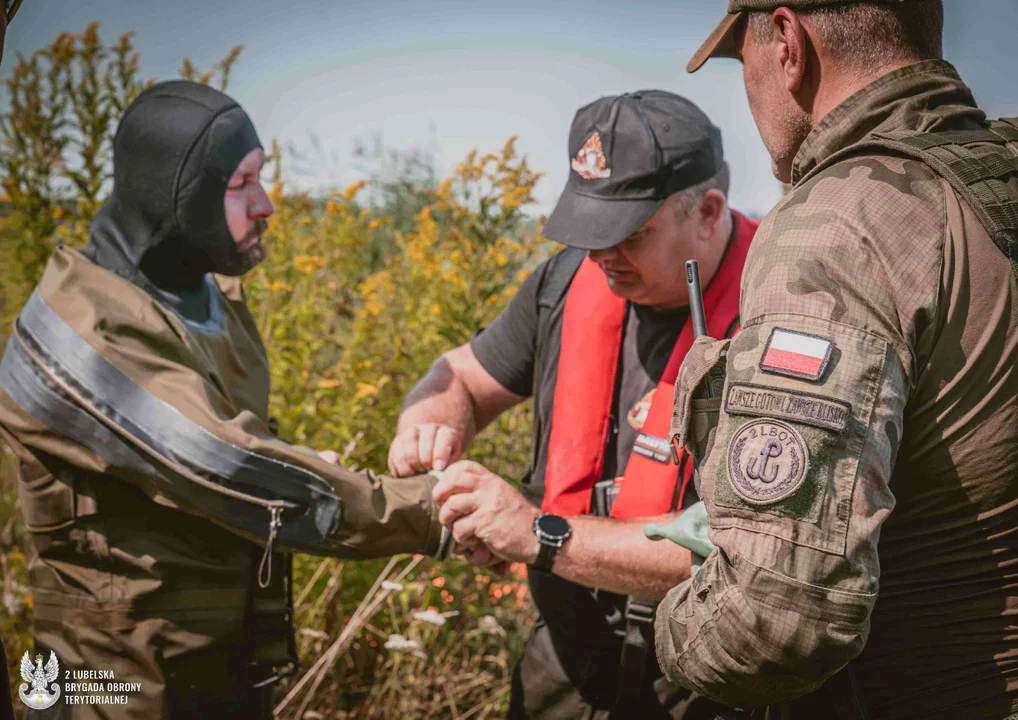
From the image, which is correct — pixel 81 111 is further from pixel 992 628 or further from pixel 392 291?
pixel 992 628

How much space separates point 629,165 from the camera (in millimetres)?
2508

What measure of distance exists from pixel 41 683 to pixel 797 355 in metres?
2.29

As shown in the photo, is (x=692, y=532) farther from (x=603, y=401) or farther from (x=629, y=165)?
(x=629, y=165)

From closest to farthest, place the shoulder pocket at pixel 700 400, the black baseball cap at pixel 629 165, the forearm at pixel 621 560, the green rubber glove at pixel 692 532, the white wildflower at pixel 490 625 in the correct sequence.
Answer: the shoulder pocket at pixel 700 400, the green rubber glove at pixel 692 532, the forearm at pixel 621 560, the black baseball cap at pixel 629 165, the white wildflower at pixel 490 625

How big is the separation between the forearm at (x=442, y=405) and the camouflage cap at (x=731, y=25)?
147 cm

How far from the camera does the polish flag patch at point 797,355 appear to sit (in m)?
1.24

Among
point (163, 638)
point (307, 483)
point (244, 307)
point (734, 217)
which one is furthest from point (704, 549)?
point (244, 307)

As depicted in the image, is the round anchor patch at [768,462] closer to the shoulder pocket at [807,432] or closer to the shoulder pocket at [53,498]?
the shoulder pocket at [807,432]

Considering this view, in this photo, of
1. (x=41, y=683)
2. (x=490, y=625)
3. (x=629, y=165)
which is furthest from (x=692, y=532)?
(x=490, y=625)

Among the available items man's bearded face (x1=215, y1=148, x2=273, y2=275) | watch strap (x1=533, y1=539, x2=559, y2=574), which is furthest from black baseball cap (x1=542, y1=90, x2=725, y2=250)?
man's bearded face (x1=215, y1=148, x2=273, y2=275)

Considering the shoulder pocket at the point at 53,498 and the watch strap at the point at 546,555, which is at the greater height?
the shoulder pocket at the point at 53,498

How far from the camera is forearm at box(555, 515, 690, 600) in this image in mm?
2230

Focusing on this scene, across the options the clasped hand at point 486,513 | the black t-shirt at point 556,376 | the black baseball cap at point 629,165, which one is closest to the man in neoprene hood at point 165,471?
the clasped hand at point 486,513

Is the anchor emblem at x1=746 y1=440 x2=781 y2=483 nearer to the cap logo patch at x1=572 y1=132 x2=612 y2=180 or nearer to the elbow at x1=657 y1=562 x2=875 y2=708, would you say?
the elbow at x1=657 y1=562 x2=875 y2=708
